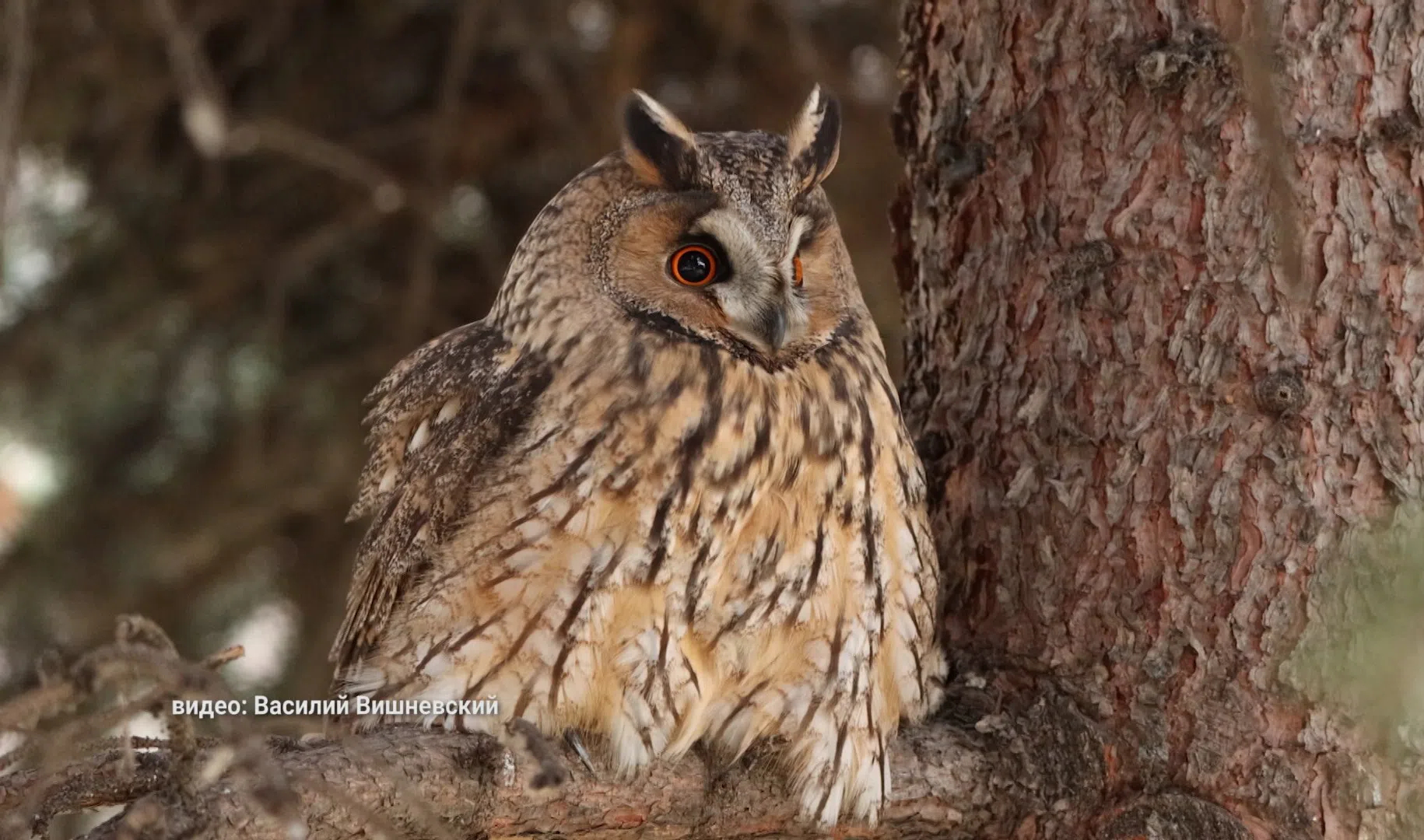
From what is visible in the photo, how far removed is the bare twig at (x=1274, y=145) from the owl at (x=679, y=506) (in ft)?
2.82

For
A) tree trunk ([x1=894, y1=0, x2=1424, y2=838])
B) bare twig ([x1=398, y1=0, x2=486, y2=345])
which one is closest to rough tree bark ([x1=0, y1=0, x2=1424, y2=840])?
tree trunk ([x1=894, y1=0, x2=1424, y2=838])

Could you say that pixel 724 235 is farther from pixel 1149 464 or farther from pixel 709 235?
pixel 1149 464

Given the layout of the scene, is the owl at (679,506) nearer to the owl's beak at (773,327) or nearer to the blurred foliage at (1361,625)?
the owl's beak at (773,327)

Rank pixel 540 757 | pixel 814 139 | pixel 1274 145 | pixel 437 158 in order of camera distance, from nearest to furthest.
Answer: pixel 1274 145 → pixel 540 757 → pixel 814 139 → pixel 437 158

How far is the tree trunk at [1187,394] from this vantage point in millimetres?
1571

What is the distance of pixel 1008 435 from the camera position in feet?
6.19

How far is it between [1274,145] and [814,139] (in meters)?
1.04

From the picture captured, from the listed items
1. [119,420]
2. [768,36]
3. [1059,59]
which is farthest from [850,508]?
[119,420]

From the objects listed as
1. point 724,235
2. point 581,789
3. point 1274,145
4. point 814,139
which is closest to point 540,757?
point 581,789

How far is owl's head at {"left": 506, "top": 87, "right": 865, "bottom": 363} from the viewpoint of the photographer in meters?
1.81

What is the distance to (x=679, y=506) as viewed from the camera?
1.74 meters

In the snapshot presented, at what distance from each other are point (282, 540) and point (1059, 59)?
2.11 m

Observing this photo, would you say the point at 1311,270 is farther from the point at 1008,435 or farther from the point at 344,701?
the point at 344,701

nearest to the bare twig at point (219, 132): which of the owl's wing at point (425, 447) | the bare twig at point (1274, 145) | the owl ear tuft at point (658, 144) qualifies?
the owl's wing at point (425, 447)
